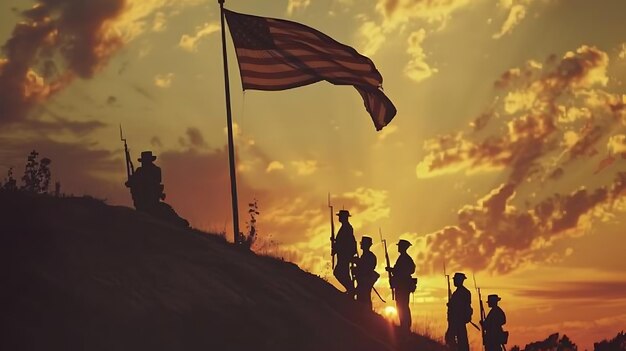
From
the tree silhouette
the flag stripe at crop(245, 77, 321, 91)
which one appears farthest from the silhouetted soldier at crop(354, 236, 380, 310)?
the tree silhouette

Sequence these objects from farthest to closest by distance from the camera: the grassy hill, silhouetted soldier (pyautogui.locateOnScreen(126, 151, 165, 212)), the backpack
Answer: silhouetted soldier (pyautogui.locateOnScreen(126, 151, 165, 212))
the backpack
the grassy hill

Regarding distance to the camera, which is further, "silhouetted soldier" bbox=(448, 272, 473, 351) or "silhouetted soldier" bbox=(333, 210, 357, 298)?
"silhouetted soldier" bbox=(333, 210, 357, 298)

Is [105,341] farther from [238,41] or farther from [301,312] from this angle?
[238,41]

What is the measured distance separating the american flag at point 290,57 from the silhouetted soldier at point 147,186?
10.8ft

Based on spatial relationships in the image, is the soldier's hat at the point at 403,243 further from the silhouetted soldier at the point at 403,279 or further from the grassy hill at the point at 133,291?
the grassy hill at the point at 133,291

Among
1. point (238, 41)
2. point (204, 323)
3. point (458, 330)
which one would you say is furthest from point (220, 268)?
point (238, 41)

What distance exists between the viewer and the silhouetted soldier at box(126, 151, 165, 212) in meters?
22.1

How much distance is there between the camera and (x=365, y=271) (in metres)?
21.7

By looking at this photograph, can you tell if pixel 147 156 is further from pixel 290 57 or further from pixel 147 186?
pixel 290 57

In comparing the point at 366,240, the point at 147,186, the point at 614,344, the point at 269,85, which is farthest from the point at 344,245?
the point at 614,344

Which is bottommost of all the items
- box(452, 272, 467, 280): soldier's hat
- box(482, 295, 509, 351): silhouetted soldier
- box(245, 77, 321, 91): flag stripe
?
box(482, 295, 509, 351): silhouetted soldier

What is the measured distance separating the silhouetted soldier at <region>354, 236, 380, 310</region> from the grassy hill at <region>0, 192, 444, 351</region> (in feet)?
12.8

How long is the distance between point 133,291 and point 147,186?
8.14m

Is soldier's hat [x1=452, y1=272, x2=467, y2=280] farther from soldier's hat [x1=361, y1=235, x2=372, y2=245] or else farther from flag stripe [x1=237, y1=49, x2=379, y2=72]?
flag stripe [x1=237, y1=49, x2=379, y2=72]
